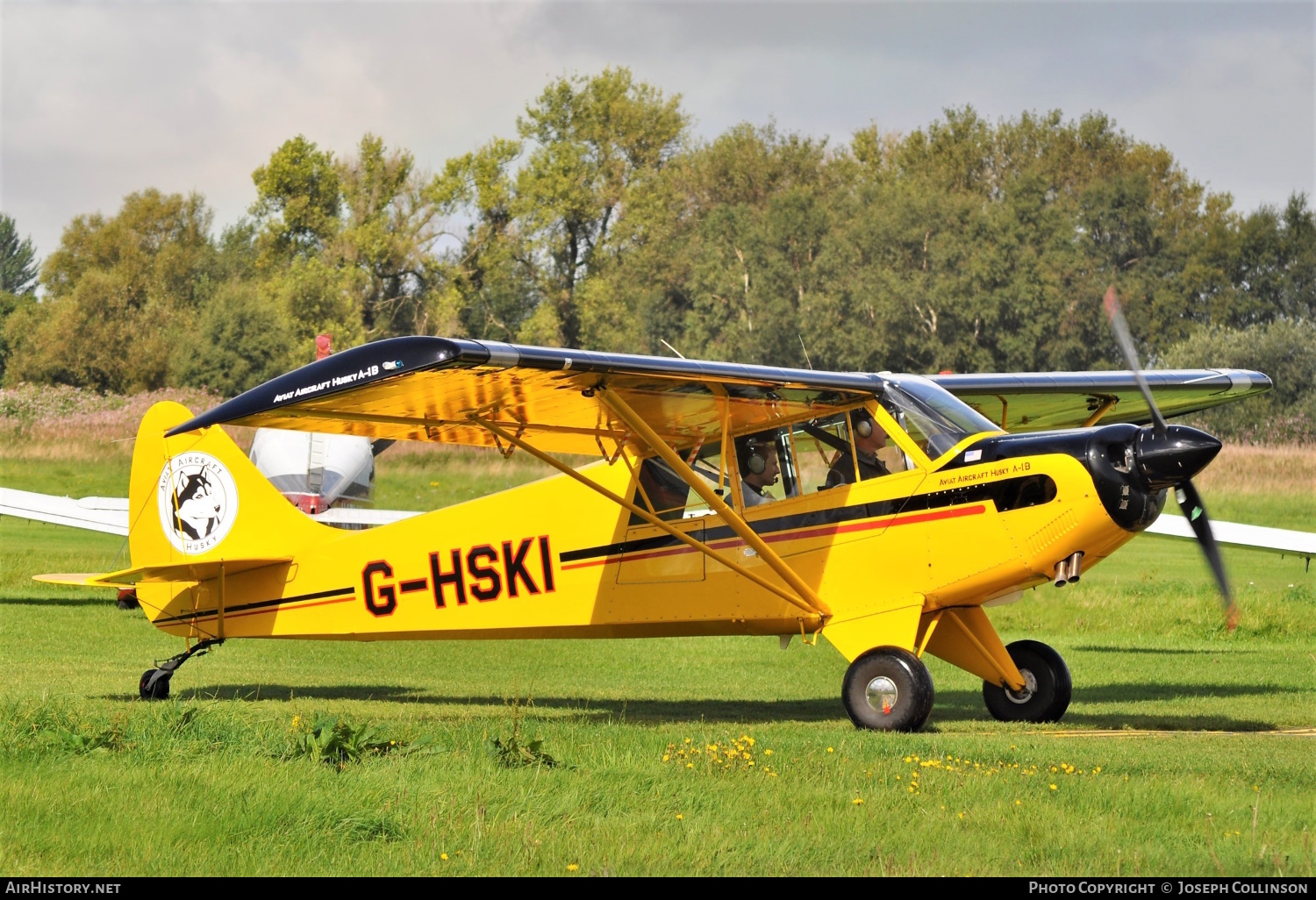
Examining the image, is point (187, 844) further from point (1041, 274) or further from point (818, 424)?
point (1041, 274)

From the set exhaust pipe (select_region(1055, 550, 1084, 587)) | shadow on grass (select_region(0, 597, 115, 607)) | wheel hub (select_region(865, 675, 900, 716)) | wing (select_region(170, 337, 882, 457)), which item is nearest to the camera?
wing (select_region(170, 337, 882, 457))

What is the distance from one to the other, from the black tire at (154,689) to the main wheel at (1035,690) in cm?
720

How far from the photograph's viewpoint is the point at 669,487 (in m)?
11.6

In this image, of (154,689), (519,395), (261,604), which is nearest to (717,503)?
(519,395)

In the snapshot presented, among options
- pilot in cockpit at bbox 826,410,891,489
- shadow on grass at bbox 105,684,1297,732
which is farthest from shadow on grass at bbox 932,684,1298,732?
pilot in cockpit at bbox 826,410,891,489

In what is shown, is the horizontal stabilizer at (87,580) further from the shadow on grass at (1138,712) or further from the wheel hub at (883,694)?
the shadow on grass at (1138,712)

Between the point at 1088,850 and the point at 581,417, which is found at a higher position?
the point at 581,417

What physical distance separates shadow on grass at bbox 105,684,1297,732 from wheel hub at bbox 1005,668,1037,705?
354 millimetres

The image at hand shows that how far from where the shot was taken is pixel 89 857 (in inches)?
227

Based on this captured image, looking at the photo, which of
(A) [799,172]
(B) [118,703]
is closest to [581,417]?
(B) [118,703]

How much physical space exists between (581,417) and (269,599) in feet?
12.6

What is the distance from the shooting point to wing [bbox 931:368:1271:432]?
1296cm

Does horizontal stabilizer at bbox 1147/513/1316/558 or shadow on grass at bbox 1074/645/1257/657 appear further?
horizontal stabilizer at bbox 1147/513/1316/558

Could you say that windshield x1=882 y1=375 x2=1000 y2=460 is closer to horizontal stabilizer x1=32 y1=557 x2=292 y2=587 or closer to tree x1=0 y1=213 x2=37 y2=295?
horizontal stabilizer x1=32 y1=557 x2=292 y2=587
